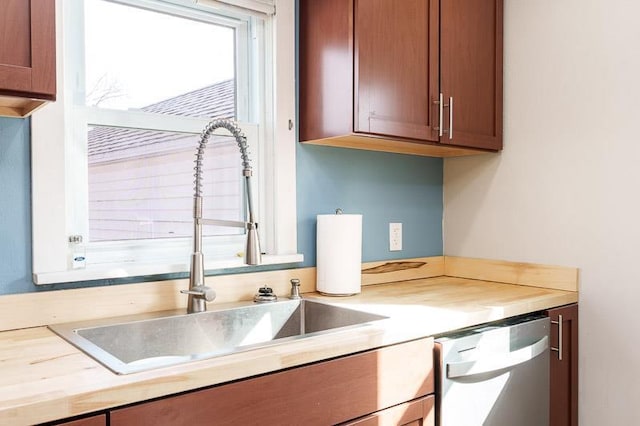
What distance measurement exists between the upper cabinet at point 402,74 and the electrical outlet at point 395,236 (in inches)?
12.8

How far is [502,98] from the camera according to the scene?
2.09 meters

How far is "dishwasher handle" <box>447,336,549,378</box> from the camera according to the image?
4.53ft

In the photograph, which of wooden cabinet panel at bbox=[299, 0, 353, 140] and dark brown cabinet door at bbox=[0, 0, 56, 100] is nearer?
dark brown cabinet door at bbox=[0, 0, 56, 100]

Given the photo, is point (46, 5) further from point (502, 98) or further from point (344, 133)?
point (502, 98)

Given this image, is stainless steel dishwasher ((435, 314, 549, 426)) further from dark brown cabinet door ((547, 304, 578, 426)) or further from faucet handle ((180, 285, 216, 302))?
faucet handle ((180, 285, 216, 302))

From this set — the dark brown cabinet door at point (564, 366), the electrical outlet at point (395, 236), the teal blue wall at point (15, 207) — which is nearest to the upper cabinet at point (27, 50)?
the teal blue wall at point (15, 207)

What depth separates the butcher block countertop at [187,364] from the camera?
0.84 m

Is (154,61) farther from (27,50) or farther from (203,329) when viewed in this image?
(203,329)

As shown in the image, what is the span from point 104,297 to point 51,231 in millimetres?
Answer: 223

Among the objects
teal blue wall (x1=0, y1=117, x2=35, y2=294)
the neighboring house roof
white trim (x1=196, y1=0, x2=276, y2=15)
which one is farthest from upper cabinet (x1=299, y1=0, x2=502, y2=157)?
teal blue wall (x1=0, y1=117, x2=35, y2=294)

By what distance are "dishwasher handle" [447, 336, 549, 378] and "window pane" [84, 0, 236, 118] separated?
1.10 metres

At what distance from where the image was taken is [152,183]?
1648mm

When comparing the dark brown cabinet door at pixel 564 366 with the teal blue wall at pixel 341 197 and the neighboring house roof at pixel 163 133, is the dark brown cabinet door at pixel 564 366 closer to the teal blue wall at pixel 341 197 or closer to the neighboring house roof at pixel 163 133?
the teal blue wall at pixel 341 197

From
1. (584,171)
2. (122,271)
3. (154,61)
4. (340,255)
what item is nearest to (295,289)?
(340,255)
